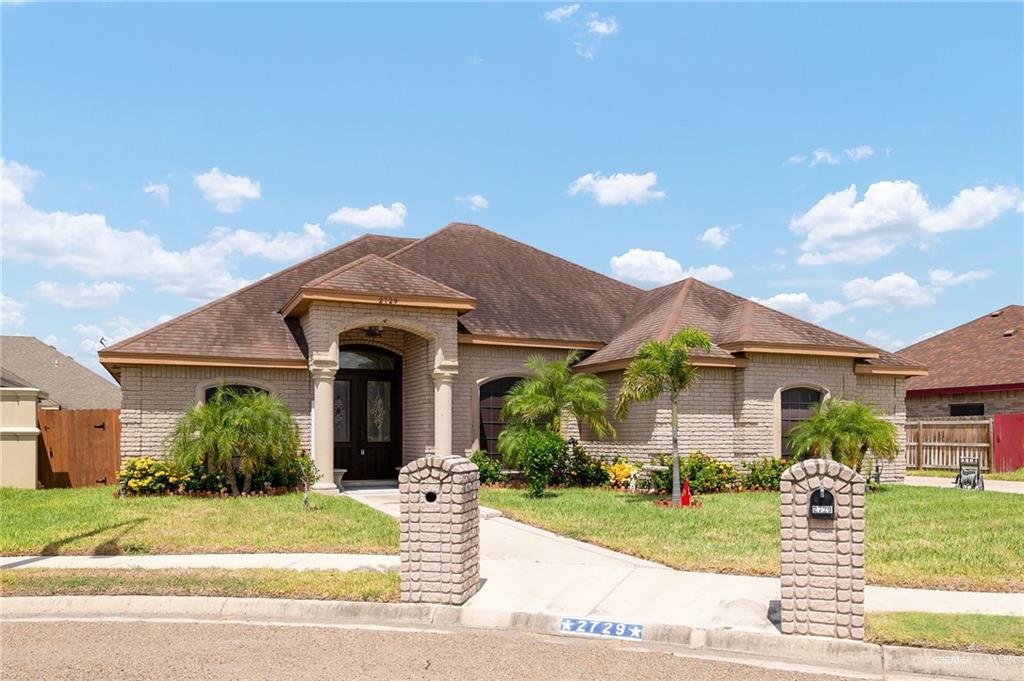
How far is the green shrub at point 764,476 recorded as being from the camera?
61.8 ft

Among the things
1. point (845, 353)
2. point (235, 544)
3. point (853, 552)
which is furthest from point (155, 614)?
point (845, 353)

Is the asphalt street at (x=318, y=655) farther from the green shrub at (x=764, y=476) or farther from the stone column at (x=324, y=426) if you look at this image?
the green shrub at (x=764, y=476)

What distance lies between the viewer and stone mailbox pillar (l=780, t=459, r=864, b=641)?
7102mm

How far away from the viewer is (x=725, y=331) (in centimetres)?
2062

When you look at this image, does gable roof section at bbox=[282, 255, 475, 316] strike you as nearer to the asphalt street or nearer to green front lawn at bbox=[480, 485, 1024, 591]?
green front lawn at bbox=[480, 485, 1024, 591]

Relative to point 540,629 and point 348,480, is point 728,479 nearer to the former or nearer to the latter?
point 348,480

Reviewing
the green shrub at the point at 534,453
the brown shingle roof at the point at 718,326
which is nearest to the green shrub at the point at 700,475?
the green shrub at the point at 534,453

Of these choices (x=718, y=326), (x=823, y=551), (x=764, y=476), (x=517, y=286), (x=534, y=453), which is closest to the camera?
(x=823, y=551)

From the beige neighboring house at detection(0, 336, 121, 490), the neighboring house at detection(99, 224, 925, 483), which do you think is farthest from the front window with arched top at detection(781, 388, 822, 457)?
the beige neighboring house at detection(0, 336, 121, 490)

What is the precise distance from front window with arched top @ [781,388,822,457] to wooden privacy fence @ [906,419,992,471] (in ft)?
24.9

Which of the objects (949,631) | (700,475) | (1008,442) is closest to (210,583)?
(949,631)

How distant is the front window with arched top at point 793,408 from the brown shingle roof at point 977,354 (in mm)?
10552

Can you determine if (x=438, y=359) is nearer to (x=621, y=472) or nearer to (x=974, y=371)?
(x=621, y=472)

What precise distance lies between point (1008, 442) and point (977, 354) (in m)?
7.44
